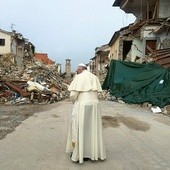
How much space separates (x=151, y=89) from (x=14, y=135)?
1122cm

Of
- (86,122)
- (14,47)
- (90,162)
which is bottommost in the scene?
(90,162)

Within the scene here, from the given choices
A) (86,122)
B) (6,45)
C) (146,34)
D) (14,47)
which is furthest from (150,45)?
(14,47)

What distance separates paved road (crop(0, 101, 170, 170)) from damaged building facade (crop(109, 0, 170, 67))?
1188cm

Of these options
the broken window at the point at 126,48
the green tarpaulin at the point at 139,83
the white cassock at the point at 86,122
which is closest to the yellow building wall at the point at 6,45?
the broken window at the point at 126,48

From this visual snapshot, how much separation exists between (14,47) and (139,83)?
34.5 m

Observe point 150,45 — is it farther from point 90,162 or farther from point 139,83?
point 90,162

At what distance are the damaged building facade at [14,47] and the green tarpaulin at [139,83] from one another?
28670 mm

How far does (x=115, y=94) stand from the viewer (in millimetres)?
20688

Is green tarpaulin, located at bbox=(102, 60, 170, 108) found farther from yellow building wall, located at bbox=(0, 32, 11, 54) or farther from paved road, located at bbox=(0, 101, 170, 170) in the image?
yellow building wall, located at bbox=(0, 32, 11, 54)

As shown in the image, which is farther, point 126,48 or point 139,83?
point 126,48

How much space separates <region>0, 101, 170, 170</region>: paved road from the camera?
6.04m

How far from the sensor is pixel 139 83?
1948 centimetres

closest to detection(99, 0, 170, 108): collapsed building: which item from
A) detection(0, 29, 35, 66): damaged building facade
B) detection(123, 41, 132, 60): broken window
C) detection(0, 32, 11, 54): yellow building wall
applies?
detection(123, 41, 132, 60): broken window

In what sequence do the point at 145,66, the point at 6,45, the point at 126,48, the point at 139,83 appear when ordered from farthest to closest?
the point at 6,45
the point at 126,48
the point at 145,66
the point at 139,83
